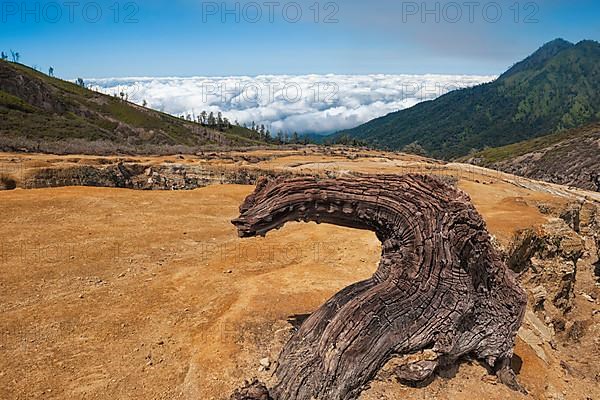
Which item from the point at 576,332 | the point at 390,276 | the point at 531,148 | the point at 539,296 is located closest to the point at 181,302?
the point at 390,276

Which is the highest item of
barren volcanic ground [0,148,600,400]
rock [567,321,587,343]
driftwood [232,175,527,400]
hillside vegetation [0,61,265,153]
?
hillside vegetation [0,61,265,153]

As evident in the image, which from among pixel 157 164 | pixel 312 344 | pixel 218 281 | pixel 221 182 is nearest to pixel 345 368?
pixel 312 344

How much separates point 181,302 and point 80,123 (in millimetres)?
107841

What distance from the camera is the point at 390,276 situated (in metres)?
9.47

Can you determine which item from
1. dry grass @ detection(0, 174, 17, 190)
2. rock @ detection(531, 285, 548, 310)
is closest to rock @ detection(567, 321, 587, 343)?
rock @ detection(531, 285, 548, 310)

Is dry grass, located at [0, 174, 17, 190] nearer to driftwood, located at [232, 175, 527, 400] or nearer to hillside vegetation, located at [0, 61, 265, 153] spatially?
hillside vegetation, located at [0, 61, 265, 153]

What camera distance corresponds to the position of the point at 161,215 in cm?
2341

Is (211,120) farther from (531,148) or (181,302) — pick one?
(181,302)

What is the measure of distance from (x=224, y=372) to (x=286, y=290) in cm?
445

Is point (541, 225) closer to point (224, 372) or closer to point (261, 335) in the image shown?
point (261, 335)

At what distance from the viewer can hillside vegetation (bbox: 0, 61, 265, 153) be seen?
67.0m

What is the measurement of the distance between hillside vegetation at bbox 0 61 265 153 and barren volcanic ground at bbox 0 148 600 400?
34065 mm

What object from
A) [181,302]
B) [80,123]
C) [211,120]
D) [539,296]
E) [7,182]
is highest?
[211,120]

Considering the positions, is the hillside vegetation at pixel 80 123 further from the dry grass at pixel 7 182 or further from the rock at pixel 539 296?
the rock at pixel 539 296
